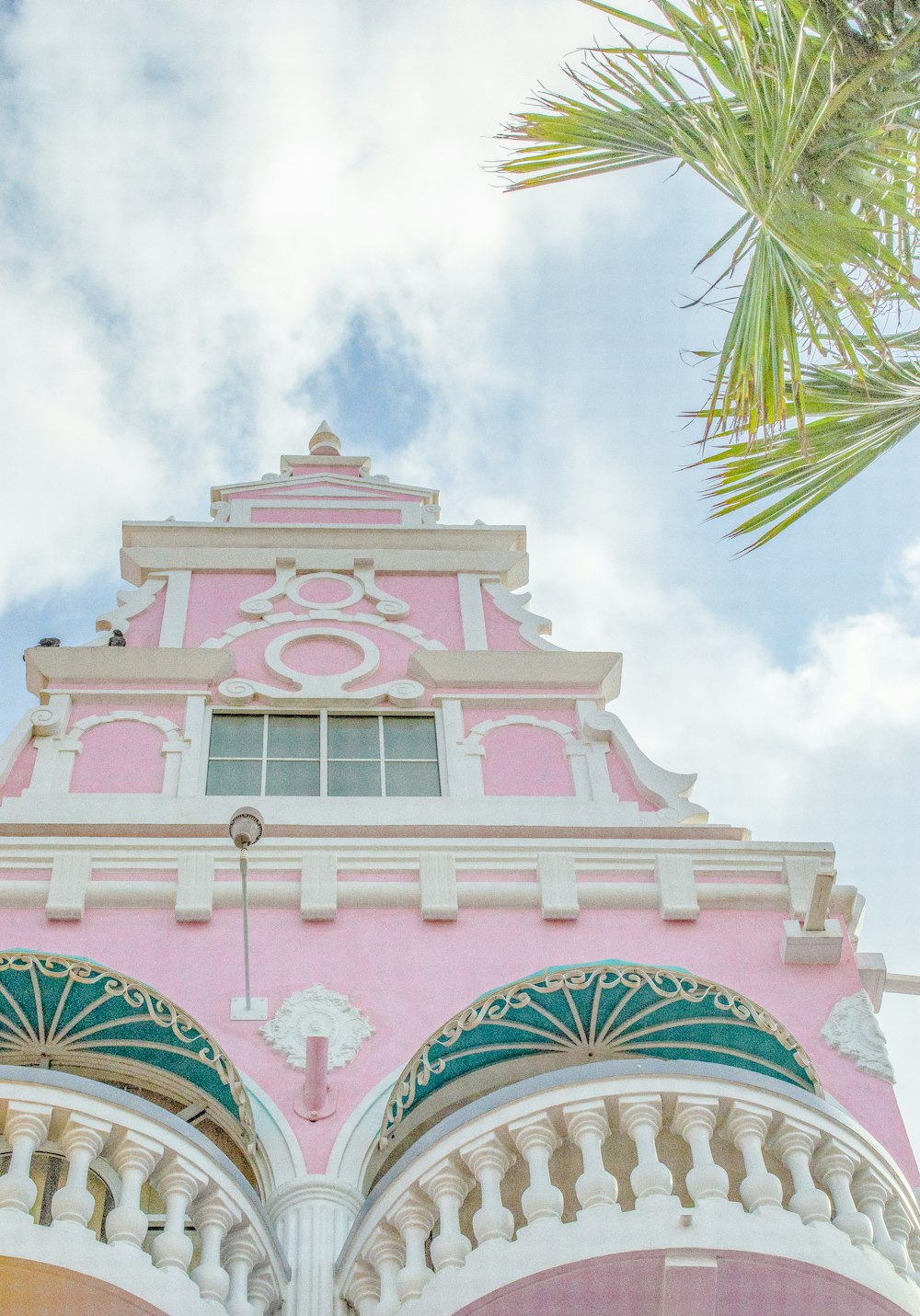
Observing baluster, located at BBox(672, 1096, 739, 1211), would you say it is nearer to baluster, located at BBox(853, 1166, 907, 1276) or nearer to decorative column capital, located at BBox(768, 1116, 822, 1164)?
decorative column capital, located at BBox(768, 1116, 822, 1164)

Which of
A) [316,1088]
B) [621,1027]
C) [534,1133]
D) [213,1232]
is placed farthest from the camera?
[316,1088]

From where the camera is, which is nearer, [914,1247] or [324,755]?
[914,1247]

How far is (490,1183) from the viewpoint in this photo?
24.3 feet

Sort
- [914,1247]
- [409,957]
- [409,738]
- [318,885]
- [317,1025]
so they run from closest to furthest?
[914,1247], [317,1025], [409,957], [318,885], [409,738]

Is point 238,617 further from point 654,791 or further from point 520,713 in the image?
point 654,791

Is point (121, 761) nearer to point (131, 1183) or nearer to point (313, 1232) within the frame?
point (313, 1232)

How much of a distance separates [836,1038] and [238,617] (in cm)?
567

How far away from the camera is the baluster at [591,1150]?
7125 millimetres

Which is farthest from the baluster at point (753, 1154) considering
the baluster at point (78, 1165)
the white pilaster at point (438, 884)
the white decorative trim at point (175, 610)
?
the white decorative trim at point (175, 610)

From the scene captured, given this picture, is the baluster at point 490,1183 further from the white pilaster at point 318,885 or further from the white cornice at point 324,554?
the white cornice at point 324,554

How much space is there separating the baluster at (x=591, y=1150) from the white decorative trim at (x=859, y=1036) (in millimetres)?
2446

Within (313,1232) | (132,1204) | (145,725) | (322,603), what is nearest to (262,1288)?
(313,1232)

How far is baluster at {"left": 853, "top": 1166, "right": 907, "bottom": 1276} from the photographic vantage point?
24.2 feet

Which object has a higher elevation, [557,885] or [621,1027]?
[557,885]
